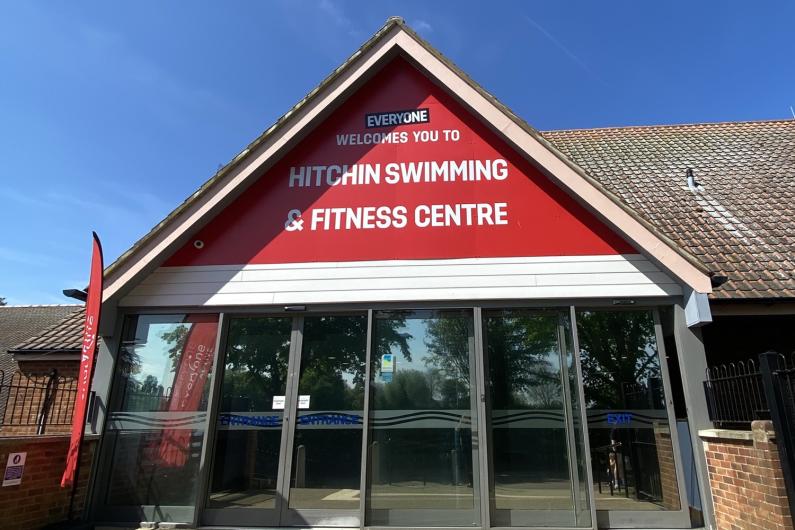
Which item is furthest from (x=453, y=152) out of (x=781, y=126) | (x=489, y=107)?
(x=781, y=126)

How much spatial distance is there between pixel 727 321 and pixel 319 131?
673 cm

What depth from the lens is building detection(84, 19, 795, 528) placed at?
19.6 feet

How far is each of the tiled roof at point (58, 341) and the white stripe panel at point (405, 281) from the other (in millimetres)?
4299

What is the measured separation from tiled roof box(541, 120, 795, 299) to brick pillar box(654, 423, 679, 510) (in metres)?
1.98

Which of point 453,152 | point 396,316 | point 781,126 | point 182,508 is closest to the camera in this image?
point 182,508

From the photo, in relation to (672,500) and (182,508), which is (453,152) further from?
(182,508)

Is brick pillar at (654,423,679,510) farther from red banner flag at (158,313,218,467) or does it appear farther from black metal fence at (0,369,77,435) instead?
black metal fence at (0,369,77,435)

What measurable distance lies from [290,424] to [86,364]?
8.25 ft

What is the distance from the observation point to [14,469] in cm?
532

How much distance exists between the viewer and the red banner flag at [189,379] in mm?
6363

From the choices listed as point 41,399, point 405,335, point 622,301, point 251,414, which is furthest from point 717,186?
point 41,399

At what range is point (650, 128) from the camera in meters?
13.2

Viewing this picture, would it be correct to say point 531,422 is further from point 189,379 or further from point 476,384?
point 189,379

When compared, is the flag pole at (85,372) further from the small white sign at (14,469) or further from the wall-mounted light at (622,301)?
the wall-mounted light at (622,301)
